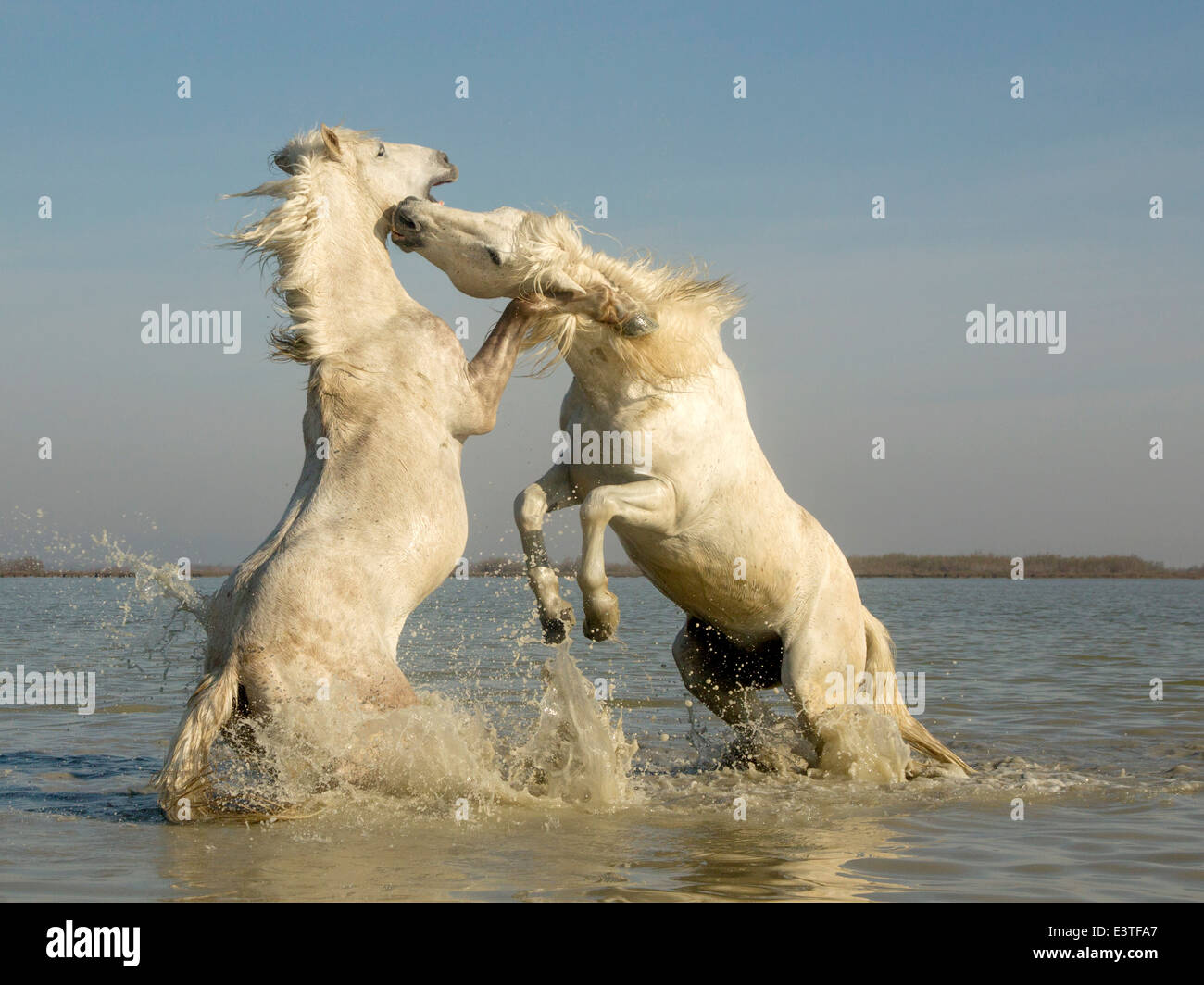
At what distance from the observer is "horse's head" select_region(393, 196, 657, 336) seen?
5.98 metres

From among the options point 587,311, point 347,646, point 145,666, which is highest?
point 587,311

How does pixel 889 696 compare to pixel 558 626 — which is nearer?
pixel 558 626

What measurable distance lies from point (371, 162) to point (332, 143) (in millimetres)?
221

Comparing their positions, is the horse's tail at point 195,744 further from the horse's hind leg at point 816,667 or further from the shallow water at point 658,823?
the horse's hind leg at point 816,667

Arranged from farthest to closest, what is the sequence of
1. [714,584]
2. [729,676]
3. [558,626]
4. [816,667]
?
[729,676] < [816,667] < [714,584] < [558,626]

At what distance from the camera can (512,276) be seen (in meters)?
6.06

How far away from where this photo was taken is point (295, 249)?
584 centimetres

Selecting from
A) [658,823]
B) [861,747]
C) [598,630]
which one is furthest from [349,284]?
[861,747]

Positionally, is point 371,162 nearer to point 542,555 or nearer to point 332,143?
point 332,143

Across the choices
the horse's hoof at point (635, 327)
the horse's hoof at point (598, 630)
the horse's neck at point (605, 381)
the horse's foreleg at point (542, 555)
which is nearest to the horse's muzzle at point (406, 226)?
the horse's neck at point (605, 381)

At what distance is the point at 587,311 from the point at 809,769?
2.95m
